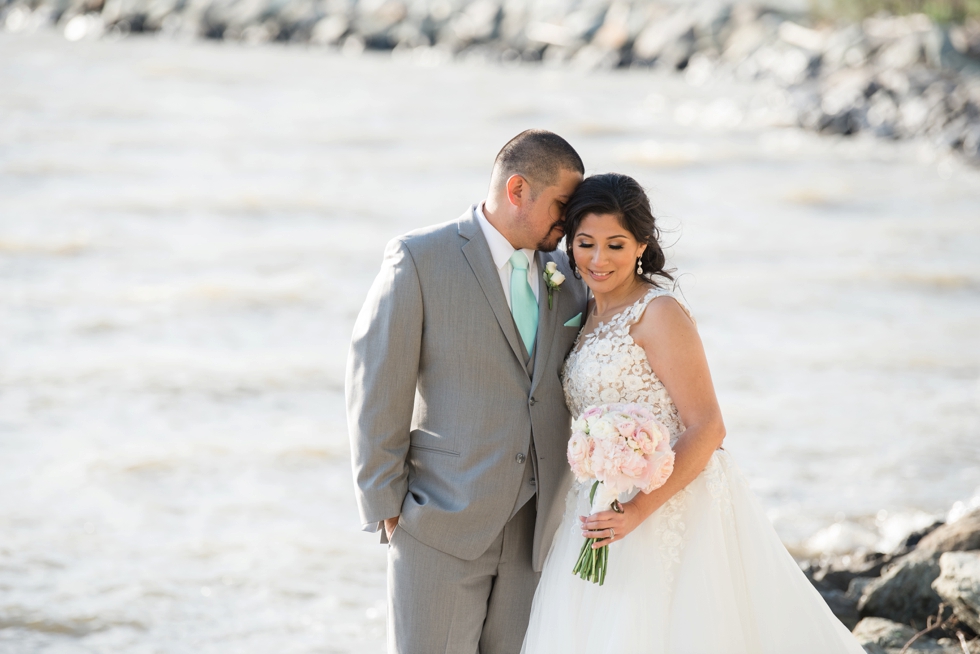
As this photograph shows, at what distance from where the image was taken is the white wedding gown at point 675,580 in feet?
9.76

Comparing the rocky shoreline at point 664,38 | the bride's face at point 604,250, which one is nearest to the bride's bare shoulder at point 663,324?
the bride's face at point 604,250

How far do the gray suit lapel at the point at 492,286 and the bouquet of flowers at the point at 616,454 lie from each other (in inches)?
13.5

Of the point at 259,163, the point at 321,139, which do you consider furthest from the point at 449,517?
the point at 321,139

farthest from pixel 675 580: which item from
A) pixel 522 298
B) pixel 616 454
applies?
pixel 522 298

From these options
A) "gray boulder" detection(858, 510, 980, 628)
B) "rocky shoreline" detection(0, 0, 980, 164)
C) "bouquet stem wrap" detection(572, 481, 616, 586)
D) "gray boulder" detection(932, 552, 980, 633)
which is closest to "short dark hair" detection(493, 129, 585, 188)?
"bouquet stem wrap" detection(572, 481, 616, 586)

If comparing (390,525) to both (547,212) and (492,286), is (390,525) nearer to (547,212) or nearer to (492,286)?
(492,286)

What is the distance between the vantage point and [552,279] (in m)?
3.17

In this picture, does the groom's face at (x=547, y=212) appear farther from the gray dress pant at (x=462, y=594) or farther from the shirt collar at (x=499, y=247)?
the gray dress pant at (x=462, y=594)

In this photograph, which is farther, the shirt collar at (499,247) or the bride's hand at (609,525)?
the shirt collar at (499,247)

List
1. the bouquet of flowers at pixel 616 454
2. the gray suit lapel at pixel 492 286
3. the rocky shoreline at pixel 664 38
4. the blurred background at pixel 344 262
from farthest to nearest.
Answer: the rocky shoreline at pixel 664 38 < the blurred background at pixel 344 262 < the gray suit lapel at pixel 492 286 < the bouquet of flowers at pixel 616 454

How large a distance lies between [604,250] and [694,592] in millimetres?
994

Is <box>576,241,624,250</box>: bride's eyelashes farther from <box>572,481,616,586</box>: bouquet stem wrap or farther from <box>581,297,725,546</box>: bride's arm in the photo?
<box>572,481,616,586</box>: bouquet stem wrap

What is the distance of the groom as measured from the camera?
10.2ft

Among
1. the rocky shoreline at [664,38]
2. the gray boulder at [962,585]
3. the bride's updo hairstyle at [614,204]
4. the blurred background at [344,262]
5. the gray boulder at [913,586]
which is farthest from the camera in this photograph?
the rocky shoreline at [664,38]
